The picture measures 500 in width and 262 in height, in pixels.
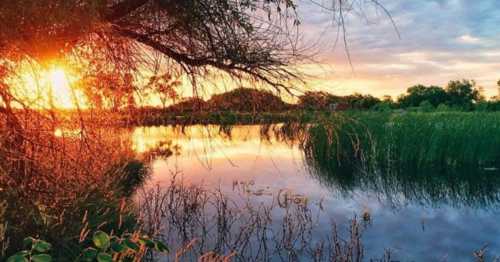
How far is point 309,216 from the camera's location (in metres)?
8.29

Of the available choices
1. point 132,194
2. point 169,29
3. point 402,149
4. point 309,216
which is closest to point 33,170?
point 169,29

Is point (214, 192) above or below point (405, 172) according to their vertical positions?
above

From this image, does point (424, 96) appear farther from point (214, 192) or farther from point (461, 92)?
point (214, 192)

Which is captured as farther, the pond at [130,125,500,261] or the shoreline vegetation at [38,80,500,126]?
the pond at [130,125,500,261]

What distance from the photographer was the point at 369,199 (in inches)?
417

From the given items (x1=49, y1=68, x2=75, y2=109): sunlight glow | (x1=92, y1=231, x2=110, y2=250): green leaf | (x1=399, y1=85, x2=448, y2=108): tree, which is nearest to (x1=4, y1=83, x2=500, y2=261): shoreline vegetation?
(x1=92, y1=231, x2=110, y2=250): green leaf

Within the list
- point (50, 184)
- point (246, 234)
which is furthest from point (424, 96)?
point (50, 184)

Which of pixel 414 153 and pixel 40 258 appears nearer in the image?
pixel 40 258

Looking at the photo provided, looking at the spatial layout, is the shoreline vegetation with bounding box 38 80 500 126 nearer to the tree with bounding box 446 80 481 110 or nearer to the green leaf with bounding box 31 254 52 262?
the green leaf with bounding box 31 254 52 262

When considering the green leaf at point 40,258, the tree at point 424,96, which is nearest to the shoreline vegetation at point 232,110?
the green leaf at point 40,258

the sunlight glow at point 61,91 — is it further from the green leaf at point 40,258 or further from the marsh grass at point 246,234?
the marsh grass at point 246,234

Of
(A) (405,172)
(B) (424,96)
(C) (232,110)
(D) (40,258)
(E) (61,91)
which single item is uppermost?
(B) (424,96)

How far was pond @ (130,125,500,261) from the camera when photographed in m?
7.45

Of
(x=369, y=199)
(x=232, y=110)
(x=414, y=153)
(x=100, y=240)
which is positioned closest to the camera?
(x=100, y=240)
